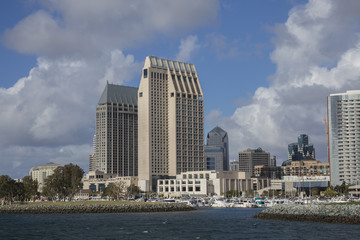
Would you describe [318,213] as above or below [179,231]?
above

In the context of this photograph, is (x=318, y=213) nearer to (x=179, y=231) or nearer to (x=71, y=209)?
(x=179, y=231)

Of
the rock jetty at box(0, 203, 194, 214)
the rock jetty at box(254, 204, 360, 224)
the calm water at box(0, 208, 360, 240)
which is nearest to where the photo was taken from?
the calm water at box(0, 208, 360, 240)

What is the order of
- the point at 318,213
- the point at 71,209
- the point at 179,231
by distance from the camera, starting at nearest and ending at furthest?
1. the point at 179,231
2. the point at 318,213
3. the point at 71,209

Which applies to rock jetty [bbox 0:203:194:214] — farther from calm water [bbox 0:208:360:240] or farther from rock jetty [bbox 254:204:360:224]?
rock jetty [bbox 254:204:360:224]

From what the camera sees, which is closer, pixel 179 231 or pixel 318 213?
pixel 179 231

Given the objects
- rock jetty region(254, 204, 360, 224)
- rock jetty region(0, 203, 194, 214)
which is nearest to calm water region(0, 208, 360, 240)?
rock jetty region(254, 204, 360, 224)

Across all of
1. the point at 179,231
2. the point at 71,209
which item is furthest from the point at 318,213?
the point at 71,209

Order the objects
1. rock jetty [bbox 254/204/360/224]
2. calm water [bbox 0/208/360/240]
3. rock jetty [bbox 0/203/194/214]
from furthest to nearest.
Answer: rock jetty [bbox 0/203/194/214]
rock jetty [bbox 254/204/360/224]
calm water [bbox 0/208/360/240]

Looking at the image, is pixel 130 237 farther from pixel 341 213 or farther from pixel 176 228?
pixel 341 213

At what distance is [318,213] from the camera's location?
434ft

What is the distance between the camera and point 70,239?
103 meters

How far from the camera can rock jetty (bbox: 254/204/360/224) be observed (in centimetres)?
12231

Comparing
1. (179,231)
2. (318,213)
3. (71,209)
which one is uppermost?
(318,213)

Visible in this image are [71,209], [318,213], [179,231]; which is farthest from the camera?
[71,209]
